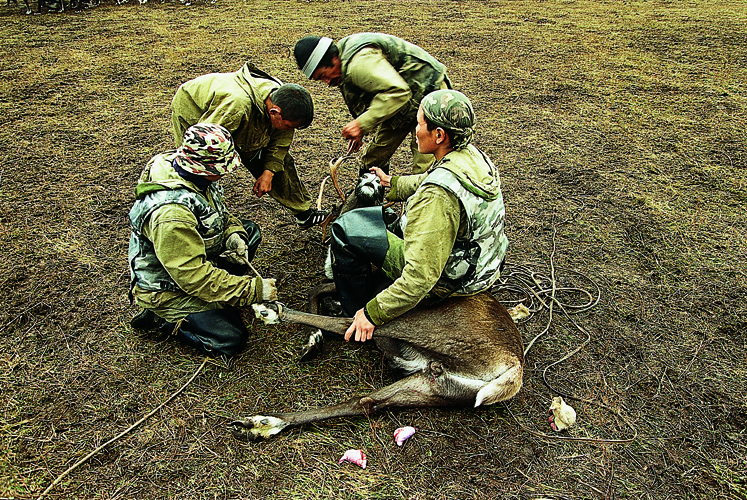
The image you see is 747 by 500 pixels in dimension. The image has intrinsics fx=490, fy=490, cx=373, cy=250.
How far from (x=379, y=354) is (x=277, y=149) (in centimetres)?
190

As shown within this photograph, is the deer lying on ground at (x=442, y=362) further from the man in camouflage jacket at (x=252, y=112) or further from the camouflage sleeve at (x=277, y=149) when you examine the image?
the camouflage sleeve at (x=277, y=149)

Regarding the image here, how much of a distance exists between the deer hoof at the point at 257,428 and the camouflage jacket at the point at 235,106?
6.47 feet

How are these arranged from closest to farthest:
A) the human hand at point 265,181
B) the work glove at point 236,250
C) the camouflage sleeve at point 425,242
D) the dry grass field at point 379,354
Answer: the camouflage sleeve at point 425,242
the dry grass field at point 379,354
the work glove at point 236,250
the human hand at point 265,181

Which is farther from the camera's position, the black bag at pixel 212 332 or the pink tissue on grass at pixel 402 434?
the black bag at pixel 212 332

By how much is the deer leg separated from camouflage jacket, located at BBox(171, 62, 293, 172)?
1.99 metres

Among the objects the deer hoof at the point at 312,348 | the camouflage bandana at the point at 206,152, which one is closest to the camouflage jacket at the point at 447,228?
the deer hoof at the point at 312,348

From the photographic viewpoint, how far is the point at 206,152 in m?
2.71

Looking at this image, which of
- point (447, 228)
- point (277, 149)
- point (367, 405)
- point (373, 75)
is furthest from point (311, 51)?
point (367, 405)

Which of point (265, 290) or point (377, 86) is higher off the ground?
point (377, 86)

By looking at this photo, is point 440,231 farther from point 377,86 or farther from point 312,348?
point 377,86

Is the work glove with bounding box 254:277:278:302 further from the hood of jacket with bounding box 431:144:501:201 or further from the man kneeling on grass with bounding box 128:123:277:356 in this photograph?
the hood of jacket with bounding box 431:144:501:201

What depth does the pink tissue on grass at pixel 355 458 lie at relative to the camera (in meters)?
2.59

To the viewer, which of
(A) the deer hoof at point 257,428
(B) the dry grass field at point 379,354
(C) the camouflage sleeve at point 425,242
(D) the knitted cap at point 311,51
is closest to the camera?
(C) the camouflage sleeve at point 425,242

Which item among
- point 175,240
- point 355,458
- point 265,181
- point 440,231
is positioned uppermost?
point 440,231
